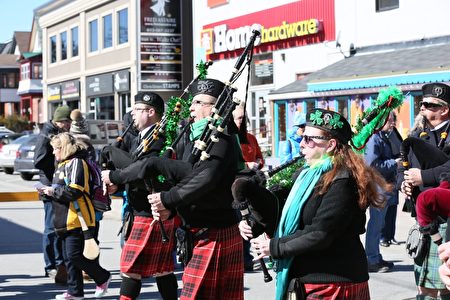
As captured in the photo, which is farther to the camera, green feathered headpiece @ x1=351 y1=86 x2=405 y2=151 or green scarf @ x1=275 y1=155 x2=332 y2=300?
green feathered headpiece @ x1=351 y1=86 x2=405 y2=151

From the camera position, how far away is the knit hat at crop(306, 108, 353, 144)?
4555 millimetres

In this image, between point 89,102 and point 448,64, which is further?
point 89,102

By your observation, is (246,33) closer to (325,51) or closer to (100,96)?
(325,51)

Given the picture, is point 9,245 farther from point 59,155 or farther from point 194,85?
point 194,85

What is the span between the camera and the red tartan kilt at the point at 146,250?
6500 millimetres

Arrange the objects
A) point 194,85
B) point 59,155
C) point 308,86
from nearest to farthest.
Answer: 1. point 194,85
2. point 59,155
3. point 308,86

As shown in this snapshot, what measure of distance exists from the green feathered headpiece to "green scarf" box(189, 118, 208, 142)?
97cm

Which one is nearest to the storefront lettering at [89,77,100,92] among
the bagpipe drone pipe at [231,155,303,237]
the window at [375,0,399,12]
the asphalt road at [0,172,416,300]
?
the window at [375,0,399,12]

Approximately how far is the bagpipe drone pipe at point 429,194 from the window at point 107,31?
38.1 m

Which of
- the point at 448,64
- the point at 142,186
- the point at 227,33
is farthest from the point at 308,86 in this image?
the point at 142,186

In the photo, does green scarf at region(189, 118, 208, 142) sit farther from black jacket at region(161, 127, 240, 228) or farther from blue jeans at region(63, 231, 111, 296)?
blue jeans at region(63, 231, 111, 296)

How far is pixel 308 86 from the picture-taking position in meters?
23.4

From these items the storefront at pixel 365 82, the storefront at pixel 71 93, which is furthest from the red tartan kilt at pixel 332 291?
the storefront at pixel 71 93

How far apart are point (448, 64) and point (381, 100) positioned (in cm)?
1371
